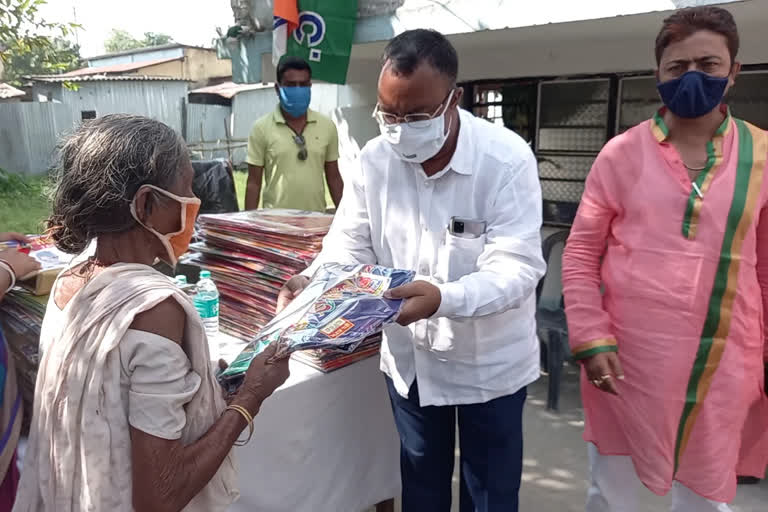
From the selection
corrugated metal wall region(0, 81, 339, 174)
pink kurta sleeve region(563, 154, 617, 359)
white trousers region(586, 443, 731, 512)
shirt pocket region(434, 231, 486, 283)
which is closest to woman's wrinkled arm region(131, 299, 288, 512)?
shirt pocket region(434, 231, 486, 283)

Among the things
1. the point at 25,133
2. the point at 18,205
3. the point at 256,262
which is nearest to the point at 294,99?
the point at 256,262

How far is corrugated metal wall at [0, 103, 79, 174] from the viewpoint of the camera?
56.4ft

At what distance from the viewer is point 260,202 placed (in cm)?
453

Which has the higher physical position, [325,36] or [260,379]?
[325,36]

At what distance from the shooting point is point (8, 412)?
164 cm

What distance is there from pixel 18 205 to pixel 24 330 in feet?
41.7

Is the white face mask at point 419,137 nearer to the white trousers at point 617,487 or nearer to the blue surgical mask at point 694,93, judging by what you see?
the blue surgical mask at point 694,93

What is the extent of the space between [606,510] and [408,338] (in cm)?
103

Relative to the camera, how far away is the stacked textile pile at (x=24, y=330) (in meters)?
1.82

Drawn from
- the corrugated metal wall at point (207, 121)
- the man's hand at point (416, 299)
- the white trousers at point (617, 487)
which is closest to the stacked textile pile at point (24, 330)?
the man's hand at point (416, 299)

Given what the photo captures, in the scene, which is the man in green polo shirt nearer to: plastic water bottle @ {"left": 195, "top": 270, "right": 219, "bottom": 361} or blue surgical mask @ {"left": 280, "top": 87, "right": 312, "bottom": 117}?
blue surgical mask @ {"left": 280, "top": 87, "right": 312, "bottom": 117}

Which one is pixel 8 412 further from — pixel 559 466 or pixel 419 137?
pixel 559 466

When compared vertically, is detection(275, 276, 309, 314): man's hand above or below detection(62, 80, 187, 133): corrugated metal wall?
below

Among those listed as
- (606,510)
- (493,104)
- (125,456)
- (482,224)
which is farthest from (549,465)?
(493,104)
